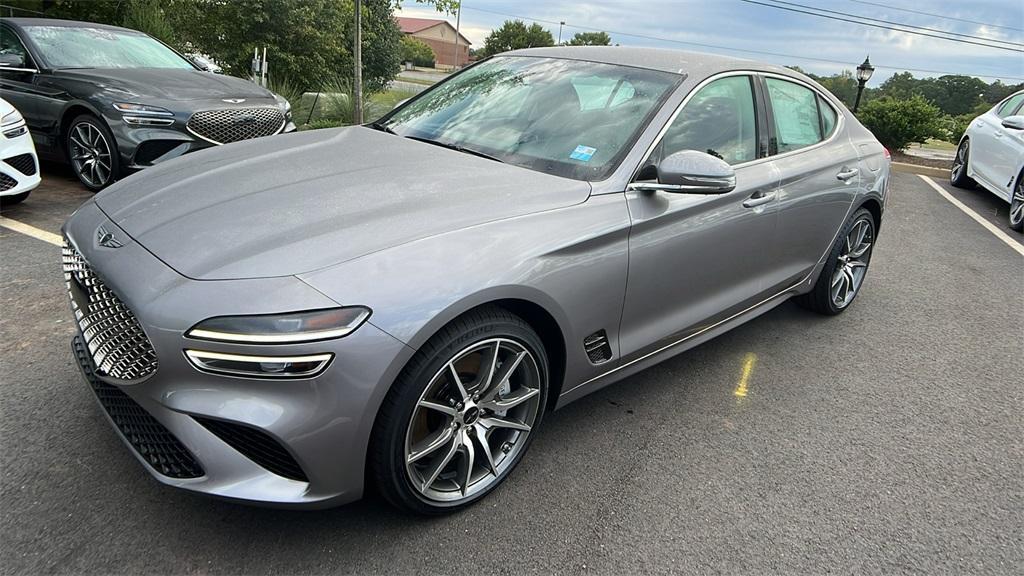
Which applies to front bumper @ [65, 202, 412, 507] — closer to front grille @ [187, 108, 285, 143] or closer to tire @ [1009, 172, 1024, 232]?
front grille @ [187, 108, 285, 143]

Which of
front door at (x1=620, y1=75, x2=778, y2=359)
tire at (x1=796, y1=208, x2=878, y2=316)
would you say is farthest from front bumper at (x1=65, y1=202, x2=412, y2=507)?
tire at (x1=796, y1=208, x2=878, y2=316)

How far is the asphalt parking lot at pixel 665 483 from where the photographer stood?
7.16ft

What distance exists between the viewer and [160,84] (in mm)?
6137

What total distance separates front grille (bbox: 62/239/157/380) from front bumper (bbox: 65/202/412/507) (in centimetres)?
5

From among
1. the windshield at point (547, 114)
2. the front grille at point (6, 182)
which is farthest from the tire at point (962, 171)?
the front grille at point (6, 182)

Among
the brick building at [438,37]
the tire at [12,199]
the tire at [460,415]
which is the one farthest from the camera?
the brick building at [438,37]

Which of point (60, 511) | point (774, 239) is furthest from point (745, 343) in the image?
point (60, 511)

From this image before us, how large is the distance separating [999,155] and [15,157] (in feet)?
33.5

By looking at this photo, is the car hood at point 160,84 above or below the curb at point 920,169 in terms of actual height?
above

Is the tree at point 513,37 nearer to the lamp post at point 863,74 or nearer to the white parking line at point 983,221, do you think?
the lamp post at point 863,74

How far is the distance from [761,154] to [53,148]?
20.2ft

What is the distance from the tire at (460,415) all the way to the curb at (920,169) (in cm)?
1178

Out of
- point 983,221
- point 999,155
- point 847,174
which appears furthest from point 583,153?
point 999,155

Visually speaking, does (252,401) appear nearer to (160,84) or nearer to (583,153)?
(583,153)
